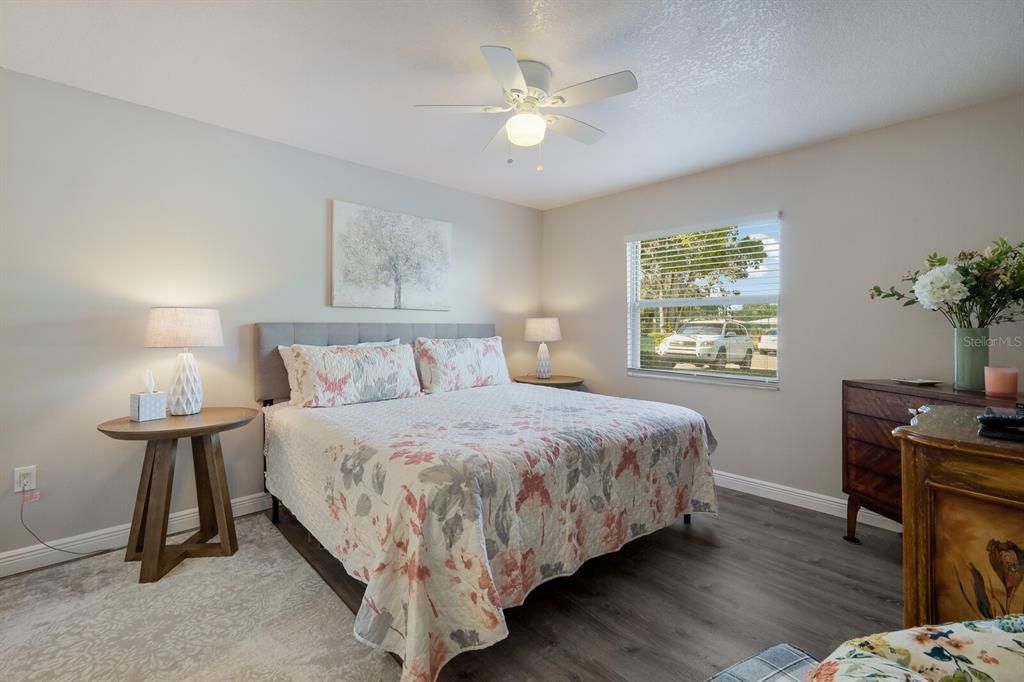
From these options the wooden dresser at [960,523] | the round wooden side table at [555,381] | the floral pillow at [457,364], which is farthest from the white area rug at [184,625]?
the round wooden side table at [555,381]

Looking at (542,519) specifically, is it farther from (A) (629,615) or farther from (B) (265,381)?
(B) (265,381)

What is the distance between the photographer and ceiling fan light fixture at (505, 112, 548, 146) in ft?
6.69

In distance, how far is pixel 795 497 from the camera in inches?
121

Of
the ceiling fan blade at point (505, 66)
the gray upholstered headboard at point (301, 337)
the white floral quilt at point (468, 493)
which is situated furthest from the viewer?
the gray upholstered headboard at point (301, 337)

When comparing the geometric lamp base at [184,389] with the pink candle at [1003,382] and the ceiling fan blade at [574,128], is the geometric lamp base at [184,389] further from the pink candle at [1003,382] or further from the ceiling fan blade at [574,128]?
the pink candle at [1003,382]

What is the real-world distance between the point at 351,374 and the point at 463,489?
1.58 meters

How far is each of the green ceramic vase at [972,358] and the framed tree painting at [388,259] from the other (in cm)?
328

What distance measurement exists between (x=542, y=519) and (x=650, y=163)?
2693 mm

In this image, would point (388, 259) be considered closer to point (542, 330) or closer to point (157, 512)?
point (542, 330)

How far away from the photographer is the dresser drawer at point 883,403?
2.19m

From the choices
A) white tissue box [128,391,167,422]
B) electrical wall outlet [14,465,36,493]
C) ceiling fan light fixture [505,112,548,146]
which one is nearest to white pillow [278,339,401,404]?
white tissue box [128,391,167,422]

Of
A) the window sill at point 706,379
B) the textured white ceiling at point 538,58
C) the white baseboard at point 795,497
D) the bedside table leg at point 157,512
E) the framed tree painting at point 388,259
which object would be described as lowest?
the white baseboard at point 795,497

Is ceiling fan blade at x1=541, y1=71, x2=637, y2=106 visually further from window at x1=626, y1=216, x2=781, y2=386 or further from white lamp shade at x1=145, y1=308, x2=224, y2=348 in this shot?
white lamp shade at x1=145, y1=308, x2=224, y2=348

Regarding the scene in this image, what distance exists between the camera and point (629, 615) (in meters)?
1.88
